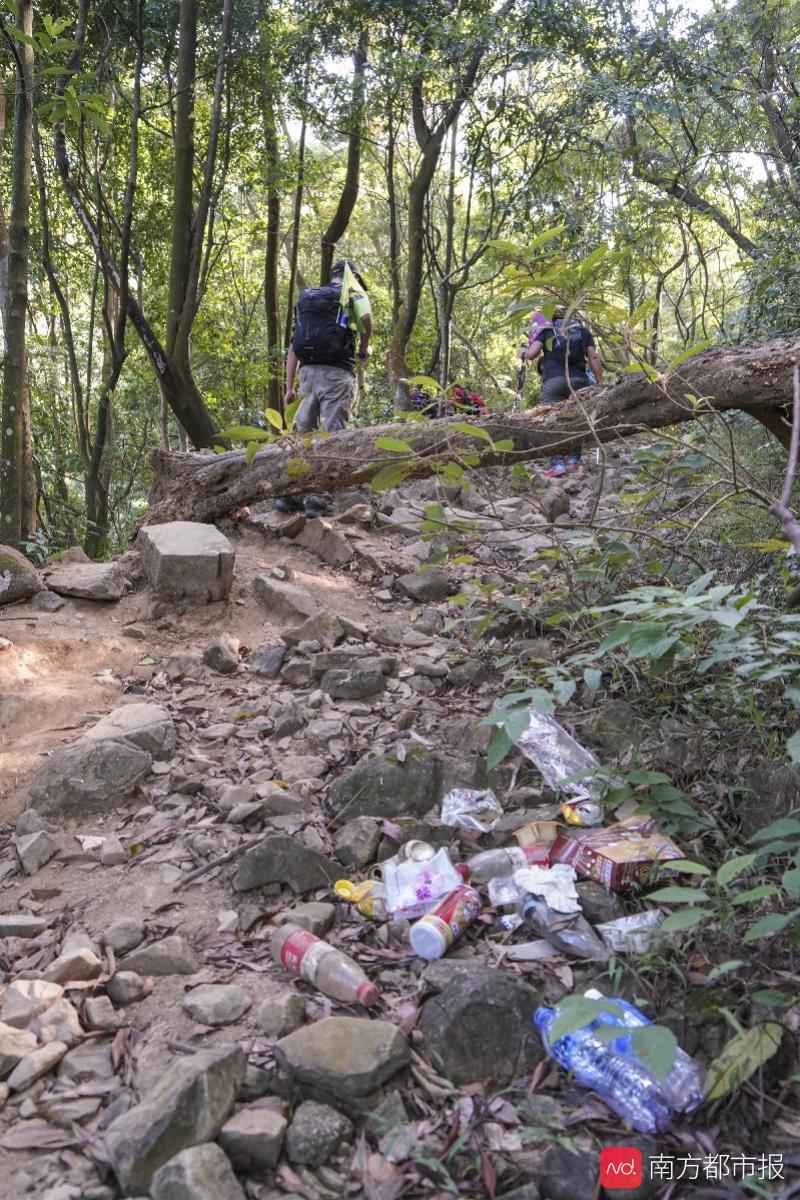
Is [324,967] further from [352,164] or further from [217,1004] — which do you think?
[352,164]

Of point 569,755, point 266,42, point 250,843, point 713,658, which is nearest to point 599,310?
point 713,658

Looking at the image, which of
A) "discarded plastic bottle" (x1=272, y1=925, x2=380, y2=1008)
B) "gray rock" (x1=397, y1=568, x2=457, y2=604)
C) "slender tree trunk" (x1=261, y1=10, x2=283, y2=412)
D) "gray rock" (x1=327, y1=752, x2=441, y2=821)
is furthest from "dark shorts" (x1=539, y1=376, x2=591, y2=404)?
"discarded plastic bottle" (x1=272, y1=925, x2=380, y2=1008)

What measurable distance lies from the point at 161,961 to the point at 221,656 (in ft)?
6.78

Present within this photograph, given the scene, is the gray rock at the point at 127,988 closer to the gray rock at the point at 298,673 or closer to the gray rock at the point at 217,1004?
the gray rock at the point at 217,1004

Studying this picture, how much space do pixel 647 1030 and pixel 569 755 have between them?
1.37 m

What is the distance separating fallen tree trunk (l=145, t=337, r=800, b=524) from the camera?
12.0 feet

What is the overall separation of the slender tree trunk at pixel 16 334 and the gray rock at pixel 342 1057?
4629 mm

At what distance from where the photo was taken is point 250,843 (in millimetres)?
2742

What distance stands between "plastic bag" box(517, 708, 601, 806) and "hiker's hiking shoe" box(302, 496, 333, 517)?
11.1ft

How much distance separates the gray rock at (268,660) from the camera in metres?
4.09

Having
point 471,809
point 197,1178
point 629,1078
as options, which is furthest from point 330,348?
point 197,1178

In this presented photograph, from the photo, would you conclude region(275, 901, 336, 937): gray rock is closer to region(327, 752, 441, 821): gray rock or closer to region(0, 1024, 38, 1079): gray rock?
region(327, 752, 441, 821): gray rock

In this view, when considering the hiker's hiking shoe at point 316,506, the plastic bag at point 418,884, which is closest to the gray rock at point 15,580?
the hiker's hiking shoe at point 316,506

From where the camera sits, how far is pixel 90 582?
15.8ft
